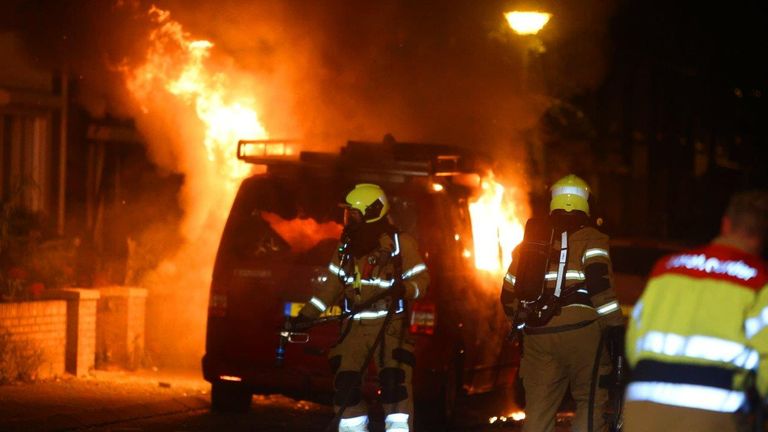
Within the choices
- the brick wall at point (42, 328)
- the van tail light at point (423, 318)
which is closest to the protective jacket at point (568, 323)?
the van tail light at point (423, 318)

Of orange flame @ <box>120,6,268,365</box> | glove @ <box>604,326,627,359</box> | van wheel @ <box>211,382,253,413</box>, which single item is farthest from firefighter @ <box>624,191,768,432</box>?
orange flame @ <box>120,6,268,365</box>

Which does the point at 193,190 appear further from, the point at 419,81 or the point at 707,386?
the point at 707,386

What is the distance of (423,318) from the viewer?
31.2 feet

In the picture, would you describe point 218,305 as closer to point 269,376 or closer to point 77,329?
point 269,376

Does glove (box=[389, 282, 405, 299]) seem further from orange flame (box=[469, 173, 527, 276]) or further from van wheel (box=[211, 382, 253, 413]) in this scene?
van wheel (box=[211, 382, 253, 413])

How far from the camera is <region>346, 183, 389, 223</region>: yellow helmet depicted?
818 cm

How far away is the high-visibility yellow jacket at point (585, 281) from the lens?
7.44 meters

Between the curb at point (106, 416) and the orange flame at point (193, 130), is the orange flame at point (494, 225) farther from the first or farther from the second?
the orange flame at point (193, 130)

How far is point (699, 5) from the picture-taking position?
29328 millimetres

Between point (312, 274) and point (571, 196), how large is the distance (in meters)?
2.62

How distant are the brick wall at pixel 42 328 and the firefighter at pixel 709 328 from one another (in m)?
7.53

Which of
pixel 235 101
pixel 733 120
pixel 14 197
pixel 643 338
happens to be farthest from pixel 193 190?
pixel 733 120

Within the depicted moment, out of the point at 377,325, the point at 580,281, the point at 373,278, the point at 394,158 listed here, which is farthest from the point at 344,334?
the point at 394,158

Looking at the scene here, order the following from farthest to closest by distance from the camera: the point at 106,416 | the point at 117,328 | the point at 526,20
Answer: the point at 117,328 < the point at 526,20 < the point at 106,416
